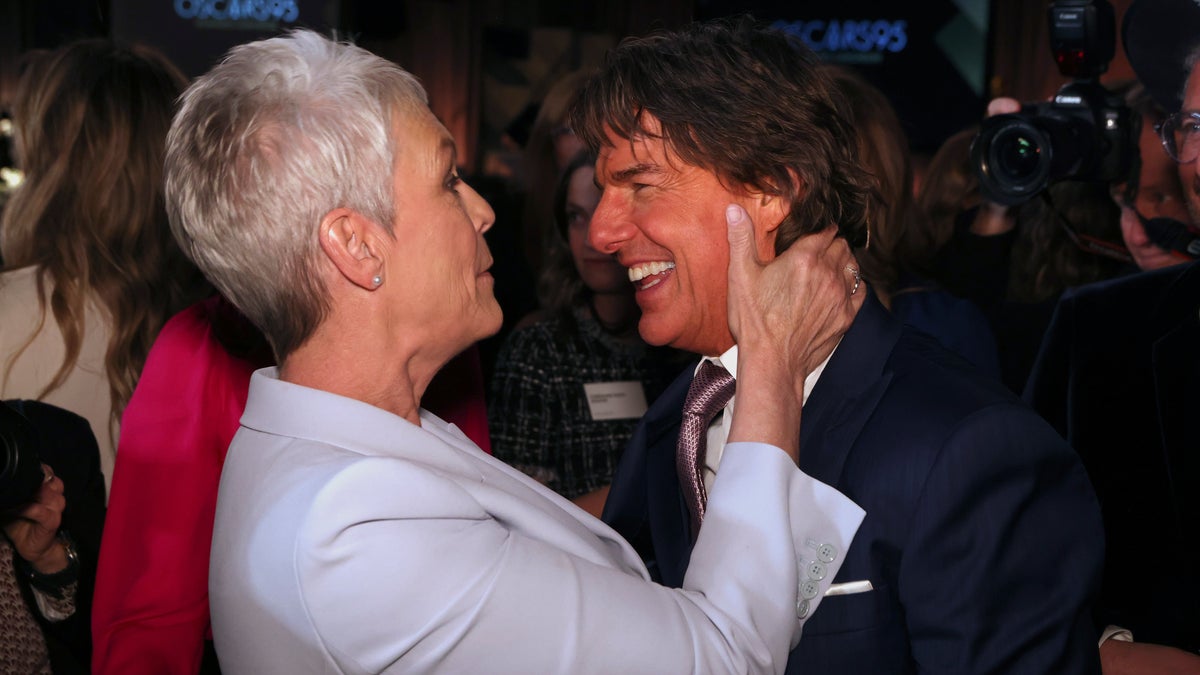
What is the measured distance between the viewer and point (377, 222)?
1.33 meters

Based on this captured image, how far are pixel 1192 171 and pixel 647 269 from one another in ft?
2.85

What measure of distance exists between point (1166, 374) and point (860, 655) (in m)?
0.80

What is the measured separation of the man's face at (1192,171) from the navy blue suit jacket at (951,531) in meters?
0.59

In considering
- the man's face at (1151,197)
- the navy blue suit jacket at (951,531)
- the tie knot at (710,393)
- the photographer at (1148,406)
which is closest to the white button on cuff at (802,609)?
the navy blue suit jacket at (951,531)

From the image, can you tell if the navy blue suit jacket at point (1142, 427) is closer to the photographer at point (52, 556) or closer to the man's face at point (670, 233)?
the man's face at point (670, 233)

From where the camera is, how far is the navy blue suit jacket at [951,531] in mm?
1261

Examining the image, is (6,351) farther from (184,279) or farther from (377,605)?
(377,605)

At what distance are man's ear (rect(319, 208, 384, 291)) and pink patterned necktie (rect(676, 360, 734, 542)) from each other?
0.53 meters

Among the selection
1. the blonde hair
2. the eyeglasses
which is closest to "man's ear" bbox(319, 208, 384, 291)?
the blonde hair

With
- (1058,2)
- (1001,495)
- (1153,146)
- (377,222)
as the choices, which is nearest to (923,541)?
(1001,495)

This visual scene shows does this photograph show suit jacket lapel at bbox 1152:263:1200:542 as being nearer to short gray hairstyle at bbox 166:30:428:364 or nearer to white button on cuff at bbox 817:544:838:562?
white button on cuff at bbox 817:544:838:562

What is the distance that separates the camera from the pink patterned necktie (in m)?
1.60

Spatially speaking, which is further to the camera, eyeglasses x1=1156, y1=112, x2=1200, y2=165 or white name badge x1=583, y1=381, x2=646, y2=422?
white name badge x1=583, y1=381, x2=646, y2=422

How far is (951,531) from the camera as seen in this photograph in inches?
50.1
